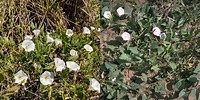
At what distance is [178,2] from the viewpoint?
308 centimetres

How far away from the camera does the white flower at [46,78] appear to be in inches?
92.3

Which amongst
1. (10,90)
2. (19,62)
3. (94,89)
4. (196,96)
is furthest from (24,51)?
(196,96)

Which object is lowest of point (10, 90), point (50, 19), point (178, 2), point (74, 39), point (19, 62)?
point (10, 90)

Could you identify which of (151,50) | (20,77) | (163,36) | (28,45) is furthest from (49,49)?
(163,36)

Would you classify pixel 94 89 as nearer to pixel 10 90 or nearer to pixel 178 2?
pixel 10 90

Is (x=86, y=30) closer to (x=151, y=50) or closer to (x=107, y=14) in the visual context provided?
(x=107, y=14)

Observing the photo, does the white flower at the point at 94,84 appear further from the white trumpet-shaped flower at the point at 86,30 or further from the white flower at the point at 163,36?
the white flower at the point at 163,36

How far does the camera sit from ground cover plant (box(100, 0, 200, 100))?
8.37 feet

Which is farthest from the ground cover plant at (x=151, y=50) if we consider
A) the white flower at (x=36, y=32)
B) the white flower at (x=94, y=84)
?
the white flower at (x=36, y=32)

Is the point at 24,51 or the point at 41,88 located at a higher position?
the point at 24,51

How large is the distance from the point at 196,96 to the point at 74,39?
2.65 feet

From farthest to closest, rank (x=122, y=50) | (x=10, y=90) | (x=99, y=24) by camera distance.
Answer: (x=99, y=24) < (x=122, y=50) < (x=10, y=90)

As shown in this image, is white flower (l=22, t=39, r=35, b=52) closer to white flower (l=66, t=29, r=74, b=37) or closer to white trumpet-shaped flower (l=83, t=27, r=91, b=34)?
white flower (l=66, t=29, r=74, b=37)

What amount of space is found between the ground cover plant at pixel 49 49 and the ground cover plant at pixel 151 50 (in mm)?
99
